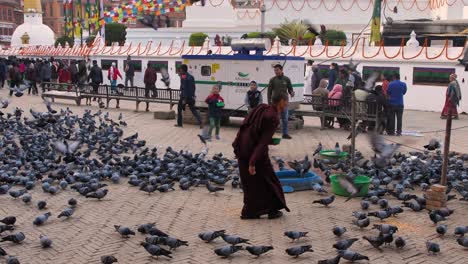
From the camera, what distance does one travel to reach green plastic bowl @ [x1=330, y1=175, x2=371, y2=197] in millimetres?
8406

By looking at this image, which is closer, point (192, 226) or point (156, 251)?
point (156, 251)

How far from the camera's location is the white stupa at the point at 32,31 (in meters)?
65.5

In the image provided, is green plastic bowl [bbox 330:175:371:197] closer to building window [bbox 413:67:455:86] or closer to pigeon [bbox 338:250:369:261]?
pigeon [bbox 338:250:369:261]

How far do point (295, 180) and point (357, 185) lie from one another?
106cm

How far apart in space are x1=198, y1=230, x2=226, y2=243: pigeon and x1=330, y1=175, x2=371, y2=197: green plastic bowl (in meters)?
2.91

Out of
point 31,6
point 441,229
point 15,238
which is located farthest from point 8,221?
point 31,6

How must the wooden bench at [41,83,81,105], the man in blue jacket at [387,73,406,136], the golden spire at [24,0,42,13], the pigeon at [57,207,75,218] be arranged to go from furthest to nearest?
the golden spire at [24,0,42,13], the wooden bench at [41,83,81,105], the man in blue jacket at [387,73,406,136], the pigeon at [57,207,75,218]

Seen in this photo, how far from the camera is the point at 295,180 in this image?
8938 mm

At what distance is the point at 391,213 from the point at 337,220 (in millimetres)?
722

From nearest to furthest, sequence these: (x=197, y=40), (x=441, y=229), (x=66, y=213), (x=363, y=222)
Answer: (x=441, y=229) → (x=363, y=222) → (x=66, y=213) → (x=197, y=40)

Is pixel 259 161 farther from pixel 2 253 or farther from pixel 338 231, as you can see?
pixel 2 253

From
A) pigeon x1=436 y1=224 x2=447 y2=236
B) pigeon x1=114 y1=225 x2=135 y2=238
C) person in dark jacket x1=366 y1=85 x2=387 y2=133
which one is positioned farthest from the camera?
person in dark jacket x1=366 y1=85 x2=387 y2=133

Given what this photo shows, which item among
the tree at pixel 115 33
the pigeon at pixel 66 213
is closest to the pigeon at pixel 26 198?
the pigeon at pixel 66 213

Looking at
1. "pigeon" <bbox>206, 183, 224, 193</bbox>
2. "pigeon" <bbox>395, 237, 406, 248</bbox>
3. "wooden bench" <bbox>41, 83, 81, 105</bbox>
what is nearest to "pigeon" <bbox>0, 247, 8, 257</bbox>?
"pigeon" <bbox>206, 183, 224, 193</bbox>
